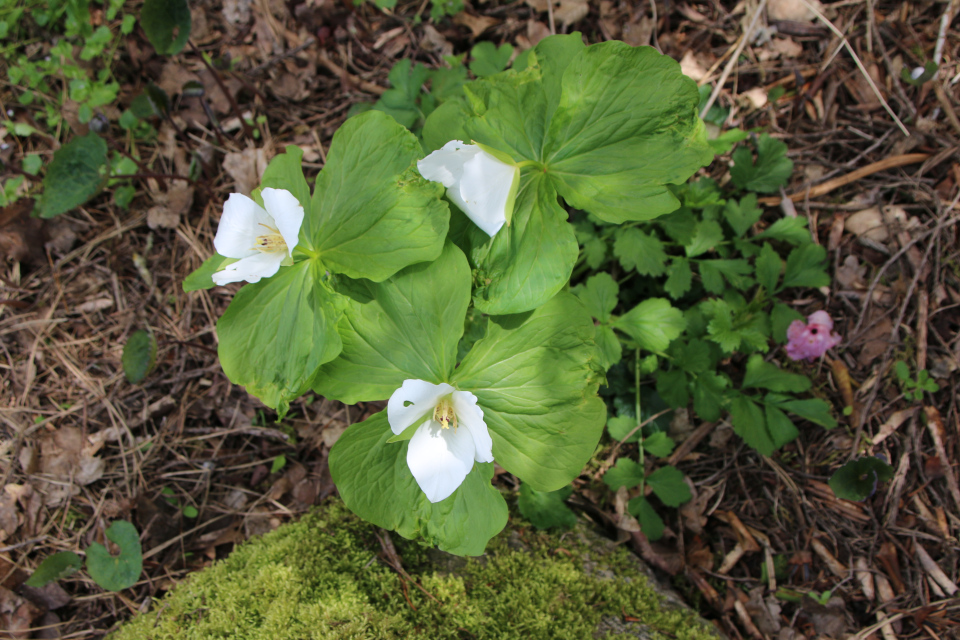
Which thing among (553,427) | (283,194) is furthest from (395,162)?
(553,427)

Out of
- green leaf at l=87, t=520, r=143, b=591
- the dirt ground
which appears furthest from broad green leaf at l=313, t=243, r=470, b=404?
green leaf at l=87, t=520, r=143, b=591

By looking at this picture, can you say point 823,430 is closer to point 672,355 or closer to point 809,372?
point 809,372

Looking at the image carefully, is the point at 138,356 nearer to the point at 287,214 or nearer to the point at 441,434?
the point at 287,214

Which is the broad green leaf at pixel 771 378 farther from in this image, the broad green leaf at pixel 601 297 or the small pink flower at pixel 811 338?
the broad green leaf at pixel 601 297

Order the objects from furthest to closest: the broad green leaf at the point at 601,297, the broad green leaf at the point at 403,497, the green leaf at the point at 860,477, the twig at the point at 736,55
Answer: the twig at the point at 736,55 < the broad green leaf at the point at 601,297 < the green leaf at the point at 860,477 < the broad green leaf at the point at 403,497

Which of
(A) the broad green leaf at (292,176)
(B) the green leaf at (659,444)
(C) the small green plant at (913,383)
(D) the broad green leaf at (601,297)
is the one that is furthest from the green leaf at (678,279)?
(A) the broad green leaf at (292,176)

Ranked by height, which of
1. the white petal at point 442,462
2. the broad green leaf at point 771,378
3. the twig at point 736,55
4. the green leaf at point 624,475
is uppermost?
the twig at point 736,55

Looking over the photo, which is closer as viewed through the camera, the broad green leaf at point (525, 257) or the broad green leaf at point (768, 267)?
the broad green leaf at point (525, 257)
